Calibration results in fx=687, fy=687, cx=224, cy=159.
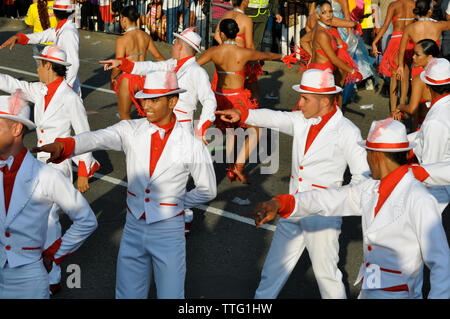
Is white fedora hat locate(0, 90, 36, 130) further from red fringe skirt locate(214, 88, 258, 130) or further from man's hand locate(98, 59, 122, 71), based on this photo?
red fringe skirt locate(214, 88, 258, 130)

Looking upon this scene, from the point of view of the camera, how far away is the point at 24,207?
484 cm

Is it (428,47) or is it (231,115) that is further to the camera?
(428,47)

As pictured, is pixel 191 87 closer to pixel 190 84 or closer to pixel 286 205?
pixel 190 84

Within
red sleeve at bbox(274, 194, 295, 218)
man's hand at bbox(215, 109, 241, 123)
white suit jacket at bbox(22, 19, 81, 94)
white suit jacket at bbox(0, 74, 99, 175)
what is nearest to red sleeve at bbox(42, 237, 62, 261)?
red sleeve at bbox(274, 194, 295, 218)

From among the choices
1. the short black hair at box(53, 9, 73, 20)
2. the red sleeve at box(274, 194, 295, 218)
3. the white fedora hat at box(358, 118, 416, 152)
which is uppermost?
the short black hair at box(53, 9, 73, 20)

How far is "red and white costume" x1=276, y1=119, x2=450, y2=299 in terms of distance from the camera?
4.48 m

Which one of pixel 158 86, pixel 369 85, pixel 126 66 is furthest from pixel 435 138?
pixel 369 85

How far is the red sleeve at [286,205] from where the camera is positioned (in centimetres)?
514

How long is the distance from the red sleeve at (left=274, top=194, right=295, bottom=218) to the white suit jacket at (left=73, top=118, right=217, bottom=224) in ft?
2.66

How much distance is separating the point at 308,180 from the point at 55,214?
8.46 feet

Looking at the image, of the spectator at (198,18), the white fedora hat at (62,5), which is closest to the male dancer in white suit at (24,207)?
the white fedora hat at (62,5)

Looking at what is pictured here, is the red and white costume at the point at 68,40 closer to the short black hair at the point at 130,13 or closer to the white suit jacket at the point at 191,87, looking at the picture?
the short black hair at the point at 130,13

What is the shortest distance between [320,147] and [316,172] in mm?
239

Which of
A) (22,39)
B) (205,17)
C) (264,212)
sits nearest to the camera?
(264,212)
